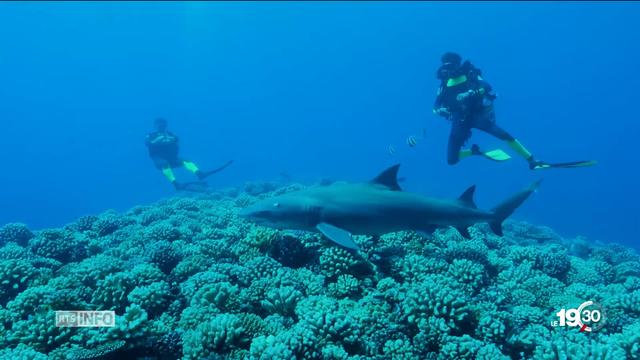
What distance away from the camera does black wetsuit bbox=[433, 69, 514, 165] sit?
12.3 meters

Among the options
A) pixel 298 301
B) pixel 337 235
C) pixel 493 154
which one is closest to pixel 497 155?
pixel 493 154

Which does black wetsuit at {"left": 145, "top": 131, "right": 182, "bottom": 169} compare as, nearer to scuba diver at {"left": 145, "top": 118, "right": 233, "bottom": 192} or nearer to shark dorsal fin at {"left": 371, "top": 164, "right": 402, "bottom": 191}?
scuba diver at {"left": 145, "top": 118, "right": 233, "bottom": 192}

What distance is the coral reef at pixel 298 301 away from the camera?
3.89 m

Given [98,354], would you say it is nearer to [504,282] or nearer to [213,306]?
[213,306]

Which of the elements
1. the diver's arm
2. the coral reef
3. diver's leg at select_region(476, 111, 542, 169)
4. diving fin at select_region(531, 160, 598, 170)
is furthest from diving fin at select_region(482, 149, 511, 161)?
the coral reef

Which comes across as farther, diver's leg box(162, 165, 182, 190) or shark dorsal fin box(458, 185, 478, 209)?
diver's leg box(162, 165, 182, 190)

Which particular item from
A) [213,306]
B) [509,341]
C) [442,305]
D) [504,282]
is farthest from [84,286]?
[504,282]

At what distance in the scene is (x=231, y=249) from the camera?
6.50 metres

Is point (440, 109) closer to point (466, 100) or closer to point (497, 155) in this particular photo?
point (466, 100)

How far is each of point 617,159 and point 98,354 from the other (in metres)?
236

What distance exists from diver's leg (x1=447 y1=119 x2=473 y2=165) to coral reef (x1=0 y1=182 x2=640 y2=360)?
6101 mm

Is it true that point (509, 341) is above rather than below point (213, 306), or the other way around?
below

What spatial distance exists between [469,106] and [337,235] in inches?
348

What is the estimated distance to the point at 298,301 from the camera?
470cm
